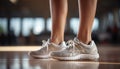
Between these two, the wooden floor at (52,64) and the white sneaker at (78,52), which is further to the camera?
the white sneaker at (78,52)

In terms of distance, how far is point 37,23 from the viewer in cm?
285

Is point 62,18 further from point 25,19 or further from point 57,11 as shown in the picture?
point 25,19

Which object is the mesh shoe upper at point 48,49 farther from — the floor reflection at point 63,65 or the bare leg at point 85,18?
the floor reflection at point 63,65

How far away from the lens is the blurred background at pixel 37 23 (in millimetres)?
2801

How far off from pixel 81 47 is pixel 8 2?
178cm

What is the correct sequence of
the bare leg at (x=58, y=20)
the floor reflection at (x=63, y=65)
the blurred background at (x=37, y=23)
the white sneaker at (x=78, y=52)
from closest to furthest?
the floor reflection at (x=63, y=65)
the white sneaker at (x=78, y=52)
the bare leg at (x=58, y=20)
the blurred background at (x=37, y=23)

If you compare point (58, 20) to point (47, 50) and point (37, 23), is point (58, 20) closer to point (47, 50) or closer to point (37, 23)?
point (47, 50)

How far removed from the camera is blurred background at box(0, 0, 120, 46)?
2.80 metres

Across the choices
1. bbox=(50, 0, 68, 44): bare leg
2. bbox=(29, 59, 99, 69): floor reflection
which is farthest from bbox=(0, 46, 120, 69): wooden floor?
bbox=(50, 0, 68, 44): bare leg

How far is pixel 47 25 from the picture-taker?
9.35 ft

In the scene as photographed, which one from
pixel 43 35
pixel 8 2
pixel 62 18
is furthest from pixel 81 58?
pixel 8 2

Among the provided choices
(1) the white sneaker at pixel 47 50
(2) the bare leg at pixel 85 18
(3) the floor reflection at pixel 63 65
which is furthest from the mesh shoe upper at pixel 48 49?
(3) the floor reflection at pixel 63 65

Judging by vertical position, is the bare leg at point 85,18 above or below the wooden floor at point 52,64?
above

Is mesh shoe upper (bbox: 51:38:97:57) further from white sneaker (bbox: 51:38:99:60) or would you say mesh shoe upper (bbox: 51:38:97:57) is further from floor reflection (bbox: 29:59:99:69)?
floor reflection (bbox: 29:59:99:69)
